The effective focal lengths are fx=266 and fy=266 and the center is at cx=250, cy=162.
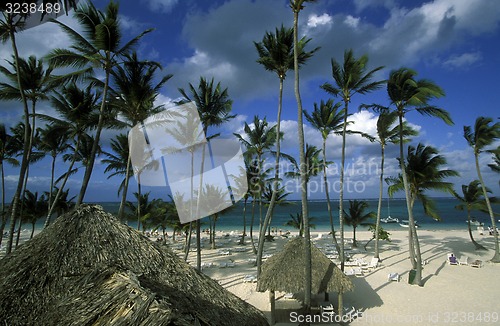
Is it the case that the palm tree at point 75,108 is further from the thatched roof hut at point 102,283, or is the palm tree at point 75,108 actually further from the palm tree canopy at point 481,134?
the palm tree canopy at point 481,134

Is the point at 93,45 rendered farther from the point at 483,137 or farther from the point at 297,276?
the point at 483,137

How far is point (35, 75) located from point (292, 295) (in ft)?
42.1

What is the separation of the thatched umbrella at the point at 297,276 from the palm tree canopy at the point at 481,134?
43.4ft

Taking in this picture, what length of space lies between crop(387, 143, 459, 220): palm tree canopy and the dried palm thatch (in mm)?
8521

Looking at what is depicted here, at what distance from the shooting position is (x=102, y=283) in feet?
8.66

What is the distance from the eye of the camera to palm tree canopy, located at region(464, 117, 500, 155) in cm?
1461

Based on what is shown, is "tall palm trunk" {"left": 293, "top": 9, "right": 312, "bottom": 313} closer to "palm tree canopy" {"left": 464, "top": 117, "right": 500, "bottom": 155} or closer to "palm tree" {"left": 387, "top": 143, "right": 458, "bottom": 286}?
"palm tree" {"left": 387, "top": 143, "right": 458, "bottom": 286}

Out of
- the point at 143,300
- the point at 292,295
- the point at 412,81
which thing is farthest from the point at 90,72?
the point at 412,81

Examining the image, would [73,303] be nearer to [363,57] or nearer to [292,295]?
[292,295]

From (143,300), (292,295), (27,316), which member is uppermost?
(143,300)

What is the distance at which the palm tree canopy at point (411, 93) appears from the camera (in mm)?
10547

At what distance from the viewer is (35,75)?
10188mm

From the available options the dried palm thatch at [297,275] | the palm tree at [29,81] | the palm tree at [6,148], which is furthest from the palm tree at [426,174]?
the palm tree at [6,148]

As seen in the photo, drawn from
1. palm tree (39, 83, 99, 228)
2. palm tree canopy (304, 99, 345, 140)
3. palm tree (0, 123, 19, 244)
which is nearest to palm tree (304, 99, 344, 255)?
palm tree canopy (304, 99, 345, 140)
